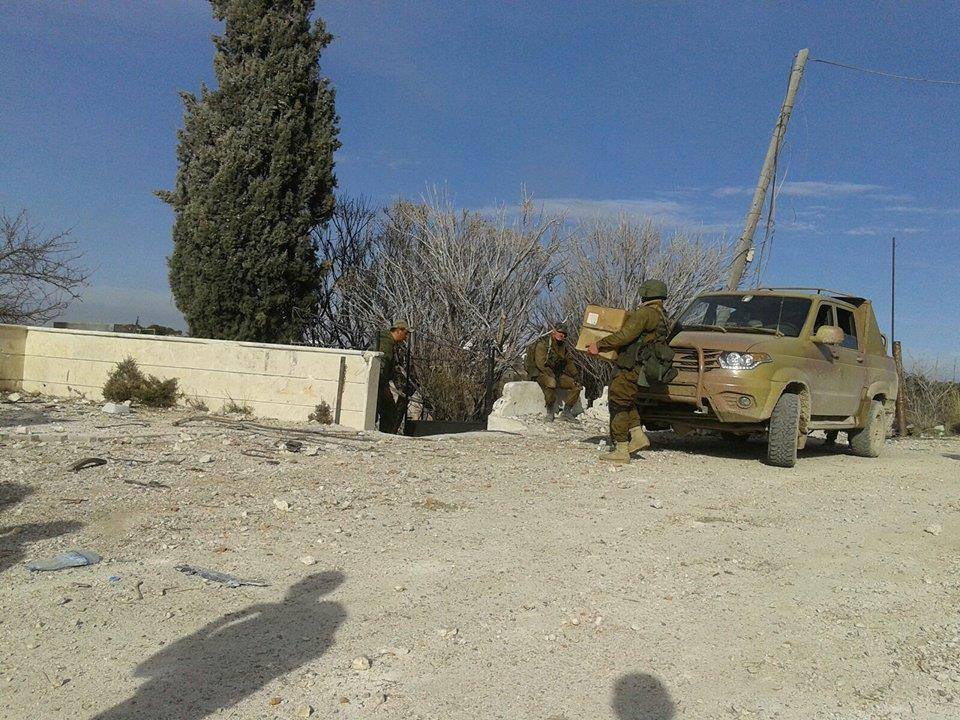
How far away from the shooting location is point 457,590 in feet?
14.6

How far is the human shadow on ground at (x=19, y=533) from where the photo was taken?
15.4 ft

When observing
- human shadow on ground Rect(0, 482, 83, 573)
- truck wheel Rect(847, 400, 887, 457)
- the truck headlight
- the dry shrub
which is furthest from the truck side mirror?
human shadow on ground Rect(0, 482, 83, 573)

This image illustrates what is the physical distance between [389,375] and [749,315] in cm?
479

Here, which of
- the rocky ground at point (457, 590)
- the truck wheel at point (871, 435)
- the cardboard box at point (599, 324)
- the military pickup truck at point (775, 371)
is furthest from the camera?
the truck wheel at point (871, 435)

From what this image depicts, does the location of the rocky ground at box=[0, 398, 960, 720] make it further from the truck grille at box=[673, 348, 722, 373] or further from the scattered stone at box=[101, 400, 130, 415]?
the scattered stone at box=[101, 400, 130, 415]

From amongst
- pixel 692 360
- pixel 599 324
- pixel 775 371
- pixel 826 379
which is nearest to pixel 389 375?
pixel 599 324

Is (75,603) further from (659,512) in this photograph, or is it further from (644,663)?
(659,512)

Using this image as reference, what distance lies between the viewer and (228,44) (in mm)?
14648

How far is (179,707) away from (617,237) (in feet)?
52.6

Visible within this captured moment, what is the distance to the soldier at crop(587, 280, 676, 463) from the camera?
8.03 metres

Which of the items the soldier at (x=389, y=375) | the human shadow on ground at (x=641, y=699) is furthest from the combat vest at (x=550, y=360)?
the human shadow on ground at (x=641, y=699)

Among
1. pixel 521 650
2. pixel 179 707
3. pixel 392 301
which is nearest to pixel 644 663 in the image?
pixel 521 650

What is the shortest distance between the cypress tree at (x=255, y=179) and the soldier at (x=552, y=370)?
4.71m

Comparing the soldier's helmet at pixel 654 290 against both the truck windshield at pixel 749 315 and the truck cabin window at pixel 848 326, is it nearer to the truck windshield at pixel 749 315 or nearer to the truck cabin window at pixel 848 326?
the truck windshield at pixel 749 315
